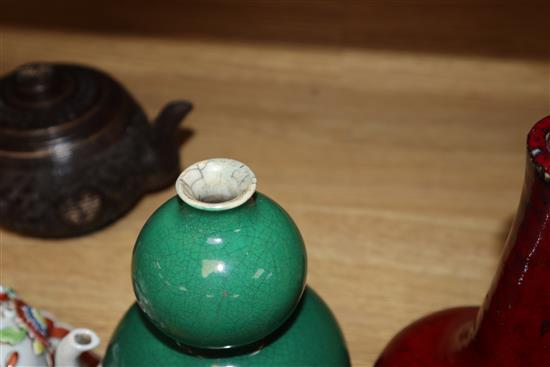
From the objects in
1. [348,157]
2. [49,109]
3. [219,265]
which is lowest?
[348,157]

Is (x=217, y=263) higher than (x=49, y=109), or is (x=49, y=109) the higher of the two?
(x=217, y=263)

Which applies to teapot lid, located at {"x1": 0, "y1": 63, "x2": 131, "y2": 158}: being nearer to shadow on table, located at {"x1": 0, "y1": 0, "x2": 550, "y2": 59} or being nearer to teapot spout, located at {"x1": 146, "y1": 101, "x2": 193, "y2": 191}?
teapot spout, located at {"x1": 146, "y1": 101, "x2": 193, "y2": 191}

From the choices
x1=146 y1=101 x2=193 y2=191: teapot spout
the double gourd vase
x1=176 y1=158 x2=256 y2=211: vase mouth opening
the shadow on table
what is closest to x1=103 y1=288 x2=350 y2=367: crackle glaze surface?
Answer: the double gourd vase

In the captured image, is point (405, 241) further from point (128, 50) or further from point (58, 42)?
point (58, 42)

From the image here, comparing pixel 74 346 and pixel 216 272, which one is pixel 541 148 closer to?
pixel 216 272

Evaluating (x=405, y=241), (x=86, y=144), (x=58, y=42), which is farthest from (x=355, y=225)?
(x=58, y=42)

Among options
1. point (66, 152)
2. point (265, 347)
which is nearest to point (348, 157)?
point (66, 152)
